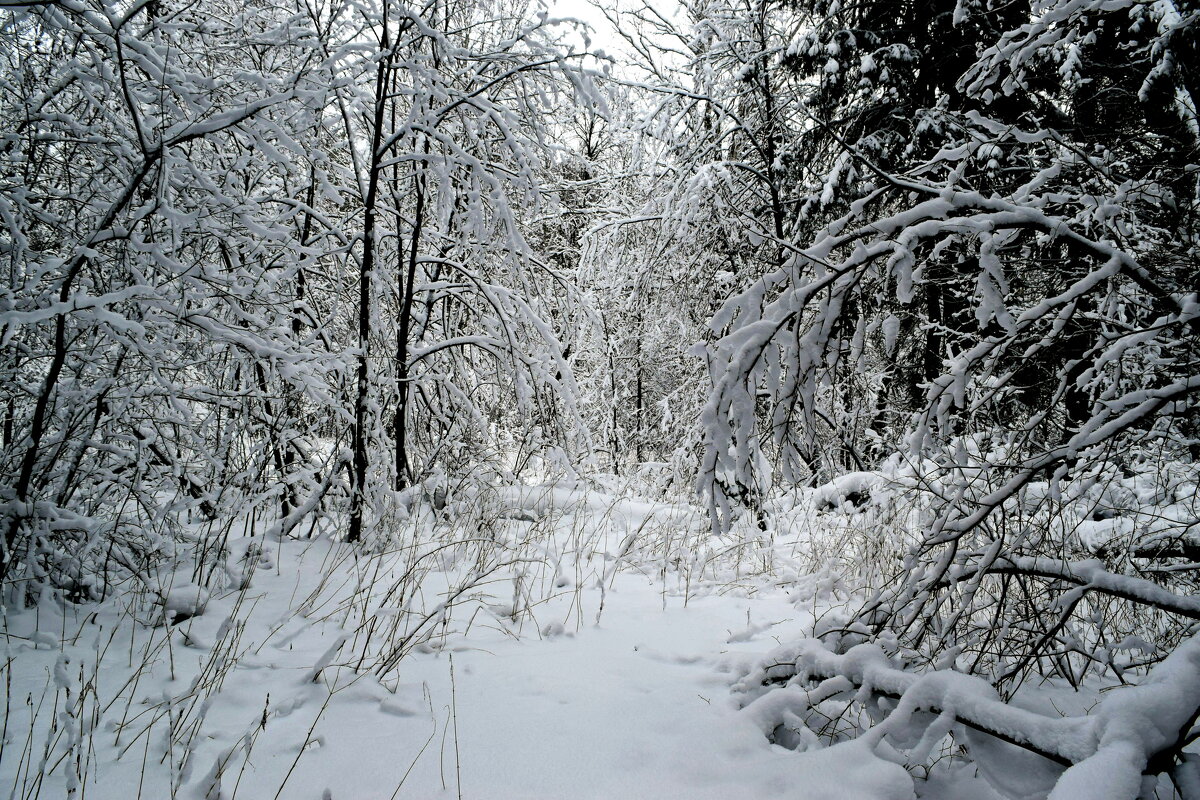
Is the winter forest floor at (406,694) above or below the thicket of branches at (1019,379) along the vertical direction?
below

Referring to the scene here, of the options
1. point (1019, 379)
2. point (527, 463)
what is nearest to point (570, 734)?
point (1019, 379)

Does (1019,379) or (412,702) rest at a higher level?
(1019,379)

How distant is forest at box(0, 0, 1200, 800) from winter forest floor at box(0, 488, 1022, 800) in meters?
0.02

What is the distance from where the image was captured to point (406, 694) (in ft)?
7.11

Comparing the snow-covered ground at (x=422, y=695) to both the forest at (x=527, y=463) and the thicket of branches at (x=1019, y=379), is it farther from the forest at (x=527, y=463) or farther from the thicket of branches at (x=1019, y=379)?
the thicket of branches at (x=1019, y=379)

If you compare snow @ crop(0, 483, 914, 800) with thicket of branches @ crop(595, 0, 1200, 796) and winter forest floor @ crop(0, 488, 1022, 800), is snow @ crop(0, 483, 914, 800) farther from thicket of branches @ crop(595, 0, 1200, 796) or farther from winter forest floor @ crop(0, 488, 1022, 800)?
thicket of branches @ crop(595, 0, 1200, 796)

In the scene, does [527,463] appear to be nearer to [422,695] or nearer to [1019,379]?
[422,695]

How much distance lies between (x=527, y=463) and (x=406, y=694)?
11.1 ft

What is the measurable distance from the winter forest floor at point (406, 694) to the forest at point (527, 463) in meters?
0.02

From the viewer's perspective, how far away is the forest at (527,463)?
5.43 ft

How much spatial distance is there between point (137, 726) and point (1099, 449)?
3.16 metres

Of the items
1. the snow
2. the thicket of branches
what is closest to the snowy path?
the snow

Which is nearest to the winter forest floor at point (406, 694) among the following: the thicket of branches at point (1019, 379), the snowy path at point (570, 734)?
the snowy path at point (570, 734)

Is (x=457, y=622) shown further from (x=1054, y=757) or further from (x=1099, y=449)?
(x=1099, y=449)
